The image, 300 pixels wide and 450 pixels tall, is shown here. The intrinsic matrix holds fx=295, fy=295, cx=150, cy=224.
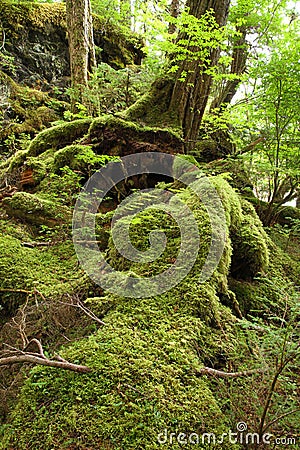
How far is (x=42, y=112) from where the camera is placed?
9.64 metres

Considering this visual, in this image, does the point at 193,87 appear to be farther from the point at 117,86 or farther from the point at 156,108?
the point at 117,86

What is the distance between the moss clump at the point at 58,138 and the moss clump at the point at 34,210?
2.15 m

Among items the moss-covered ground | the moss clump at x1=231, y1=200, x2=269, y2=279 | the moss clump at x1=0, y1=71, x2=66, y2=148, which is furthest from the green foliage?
the moss-covered ground

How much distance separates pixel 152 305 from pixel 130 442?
1.10 meters

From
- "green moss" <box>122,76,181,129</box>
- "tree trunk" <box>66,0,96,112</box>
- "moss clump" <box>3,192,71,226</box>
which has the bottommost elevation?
"moss clump" <box>3,192,71,226</box>

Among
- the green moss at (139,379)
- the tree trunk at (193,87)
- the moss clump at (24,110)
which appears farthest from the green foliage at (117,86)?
the green moss at (139,379)

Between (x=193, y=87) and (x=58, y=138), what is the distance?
3.27 meters

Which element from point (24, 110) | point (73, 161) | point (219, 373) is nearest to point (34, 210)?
point (73, 161)

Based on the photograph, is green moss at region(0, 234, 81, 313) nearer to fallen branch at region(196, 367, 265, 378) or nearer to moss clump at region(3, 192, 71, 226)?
moss clump at region(3, 192, 71, 226)

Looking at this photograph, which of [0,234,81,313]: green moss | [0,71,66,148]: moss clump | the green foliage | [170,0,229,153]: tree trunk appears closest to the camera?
[0,234,81,313]: green moss

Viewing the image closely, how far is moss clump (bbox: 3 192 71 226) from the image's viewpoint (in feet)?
15.6

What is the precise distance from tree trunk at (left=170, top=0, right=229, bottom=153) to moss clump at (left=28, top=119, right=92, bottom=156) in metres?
2.23

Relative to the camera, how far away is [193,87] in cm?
666

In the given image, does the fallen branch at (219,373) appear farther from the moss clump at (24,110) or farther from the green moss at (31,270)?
the moss clump at (24,110)
